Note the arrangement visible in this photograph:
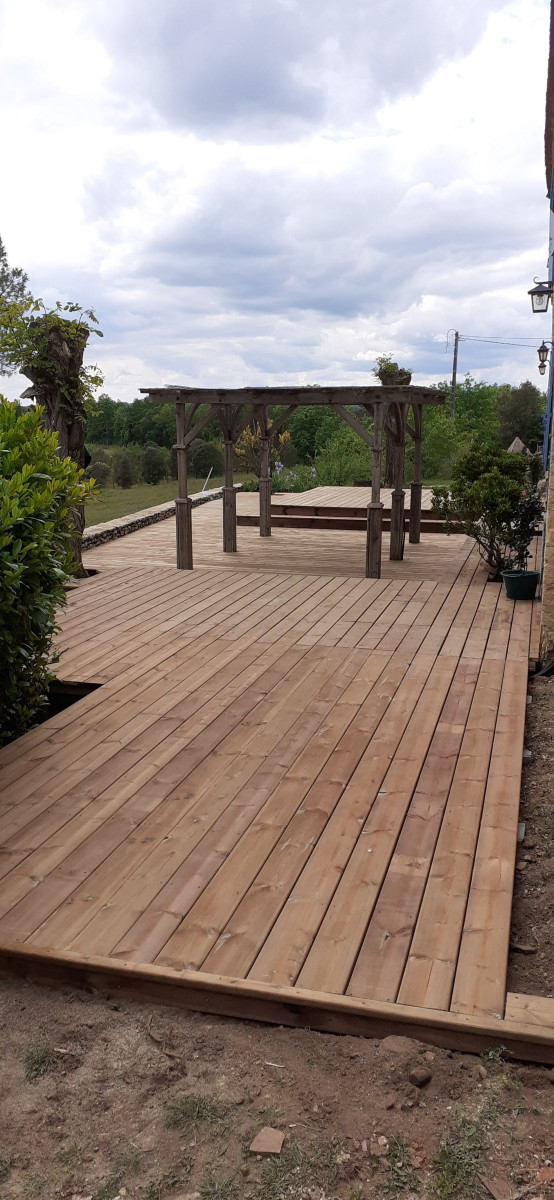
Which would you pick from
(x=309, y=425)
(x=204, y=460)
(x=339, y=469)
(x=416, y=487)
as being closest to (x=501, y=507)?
(x=416, y=487)

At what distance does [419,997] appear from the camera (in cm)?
229

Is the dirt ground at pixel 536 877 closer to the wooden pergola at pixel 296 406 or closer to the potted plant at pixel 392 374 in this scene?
the wooden pergola at pixel 296 406

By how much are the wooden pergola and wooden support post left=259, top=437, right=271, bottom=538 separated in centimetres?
39

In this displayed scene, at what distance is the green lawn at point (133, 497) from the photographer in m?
19.9

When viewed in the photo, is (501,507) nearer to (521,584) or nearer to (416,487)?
(521,584)

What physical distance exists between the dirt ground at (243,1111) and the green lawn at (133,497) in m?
15.9

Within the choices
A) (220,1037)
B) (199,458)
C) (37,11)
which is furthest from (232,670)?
(199,458)

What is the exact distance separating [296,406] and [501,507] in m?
2.70

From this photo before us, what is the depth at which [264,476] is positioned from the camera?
11.2m

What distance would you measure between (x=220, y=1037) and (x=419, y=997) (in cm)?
53

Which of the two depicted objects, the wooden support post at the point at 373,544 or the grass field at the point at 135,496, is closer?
the wooden support post at the point at 373,544

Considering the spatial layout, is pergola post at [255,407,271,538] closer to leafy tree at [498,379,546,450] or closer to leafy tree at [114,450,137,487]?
leafy tree at [114,450,137,487]

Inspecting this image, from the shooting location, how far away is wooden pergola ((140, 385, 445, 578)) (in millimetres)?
8477

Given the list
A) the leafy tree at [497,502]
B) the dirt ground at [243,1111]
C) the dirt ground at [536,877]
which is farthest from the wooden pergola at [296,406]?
the dirt ground at [243,1111]
